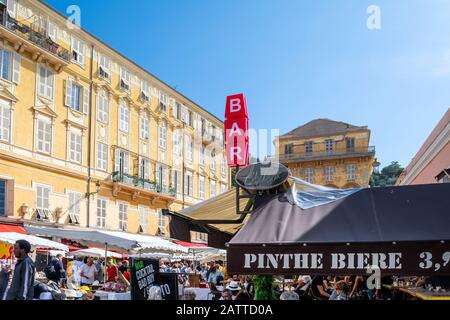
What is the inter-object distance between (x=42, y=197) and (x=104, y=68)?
9713 mm

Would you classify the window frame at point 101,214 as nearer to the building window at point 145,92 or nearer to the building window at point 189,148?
the building window at point 145,92

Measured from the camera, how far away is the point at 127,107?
3516cm

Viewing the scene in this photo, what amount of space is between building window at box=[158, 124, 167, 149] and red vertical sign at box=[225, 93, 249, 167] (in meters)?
26.6

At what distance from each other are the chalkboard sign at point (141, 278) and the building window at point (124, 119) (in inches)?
1046

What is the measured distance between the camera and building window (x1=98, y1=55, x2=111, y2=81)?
3231 cm

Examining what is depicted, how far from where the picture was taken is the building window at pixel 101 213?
103 ft

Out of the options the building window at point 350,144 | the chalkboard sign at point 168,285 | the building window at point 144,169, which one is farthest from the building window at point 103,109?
the building window at point 350,144

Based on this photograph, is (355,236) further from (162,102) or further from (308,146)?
(308,146)

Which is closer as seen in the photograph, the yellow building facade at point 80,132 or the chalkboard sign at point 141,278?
the chalkboard sign at point 141,278

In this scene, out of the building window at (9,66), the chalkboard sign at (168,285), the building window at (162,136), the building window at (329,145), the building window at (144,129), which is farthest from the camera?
the building window at (329,145)
